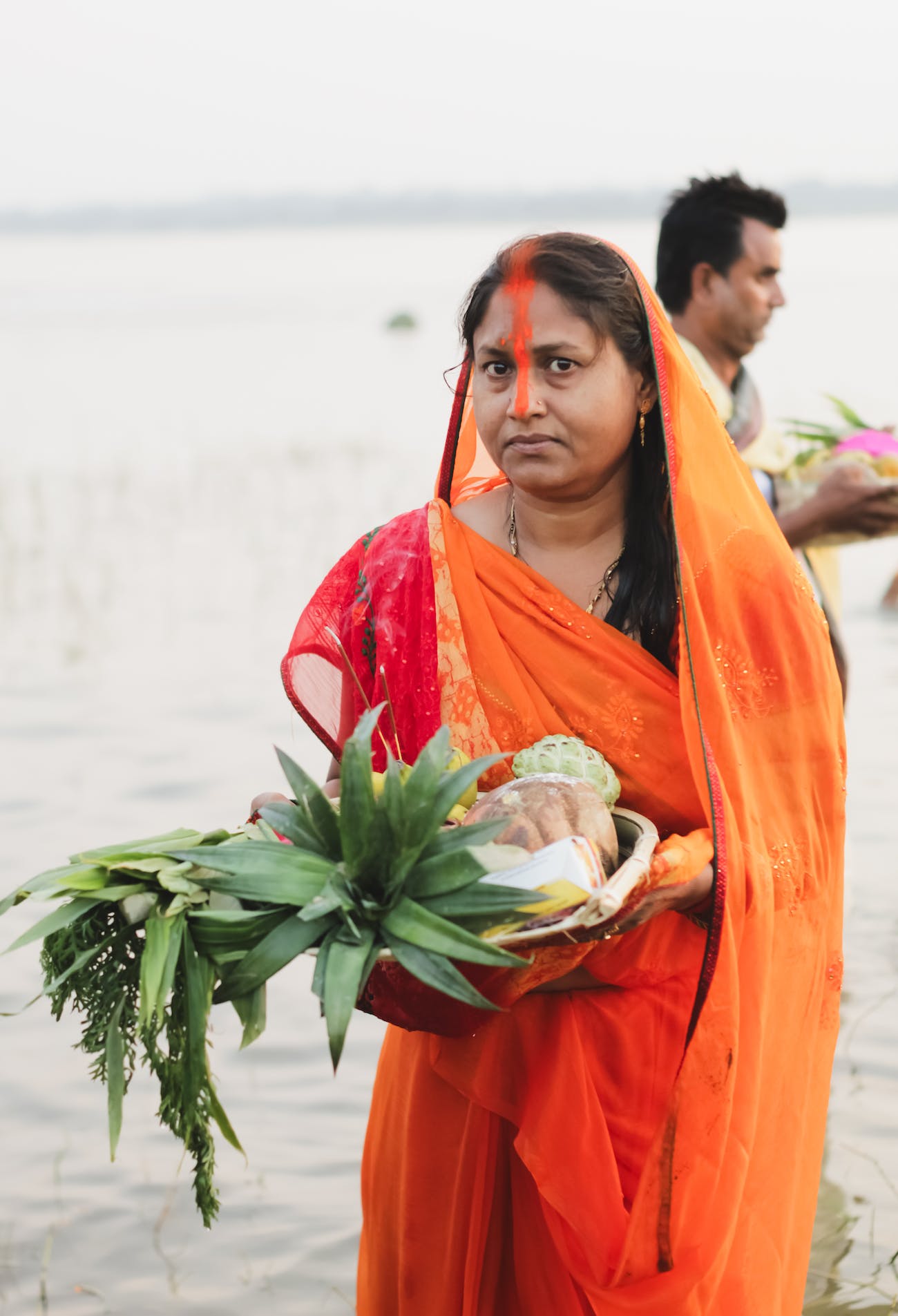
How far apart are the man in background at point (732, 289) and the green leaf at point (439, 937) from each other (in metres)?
3.47

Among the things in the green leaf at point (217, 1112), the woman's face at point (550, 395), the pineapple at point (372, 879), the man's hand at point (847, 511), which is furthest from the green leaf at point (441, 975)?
the man's hand at point (847, 511)

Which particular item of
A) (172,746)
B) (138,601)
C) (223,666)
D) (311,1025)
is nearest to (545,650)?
(311,1025)

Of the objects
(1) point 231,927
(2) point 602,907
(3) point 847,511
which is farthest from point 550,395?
(3) point 847,511

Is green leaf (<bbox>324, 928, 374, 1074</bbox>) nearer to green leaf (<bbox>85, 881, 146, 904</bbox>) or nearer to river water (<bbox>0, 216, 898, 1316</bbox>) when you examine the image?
green leaf (<bbox>85, 881, 146, 904</bbox>)

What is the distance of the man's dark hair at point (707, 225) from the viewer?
549 centimetres

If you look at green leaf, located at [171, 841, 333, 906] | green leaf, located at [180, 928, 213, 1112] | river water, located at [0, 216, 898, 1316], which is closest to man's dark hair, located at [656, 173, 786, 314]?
river water, located at [0, 216, 898, 1316]

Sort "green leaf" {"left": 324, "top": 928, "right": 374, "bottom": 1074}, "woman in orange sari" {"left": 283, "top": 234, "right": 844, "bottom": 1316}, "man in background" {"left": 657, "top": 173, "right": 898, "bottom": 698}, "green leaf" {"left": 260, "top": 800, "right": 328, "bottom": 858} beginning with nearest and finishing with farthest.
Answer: "green leaf" {"left": 324, "top": 928, "right": 374, "bottom": 1074} < "green leaf" {"left": 260, "top": 800, "right": 328, "bottom": 858} < "woman in orange sari" {"left": 283, "top": 234, "right": 844, "bottom": 1316} < "man in background" {"left": 657, "top": 173, "right": 898, "bottom": 698}

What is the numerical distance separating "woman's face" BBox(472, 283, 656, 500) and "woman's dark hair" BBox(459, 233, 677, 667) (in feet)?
0.09

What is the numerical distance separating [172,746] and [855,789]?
3.18 m

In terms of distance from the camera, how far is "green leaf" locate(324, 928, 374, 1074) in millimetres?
2025

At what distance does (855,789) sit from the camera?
23.2ft

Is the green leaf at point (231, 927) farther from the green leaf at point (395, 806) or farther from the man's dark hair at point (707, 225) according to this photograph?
the man's dark hair at point (707, 225)

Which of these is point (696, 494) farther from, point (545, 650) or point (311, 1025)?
point (311, 1025)

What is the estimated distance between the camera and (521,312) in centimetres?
261
